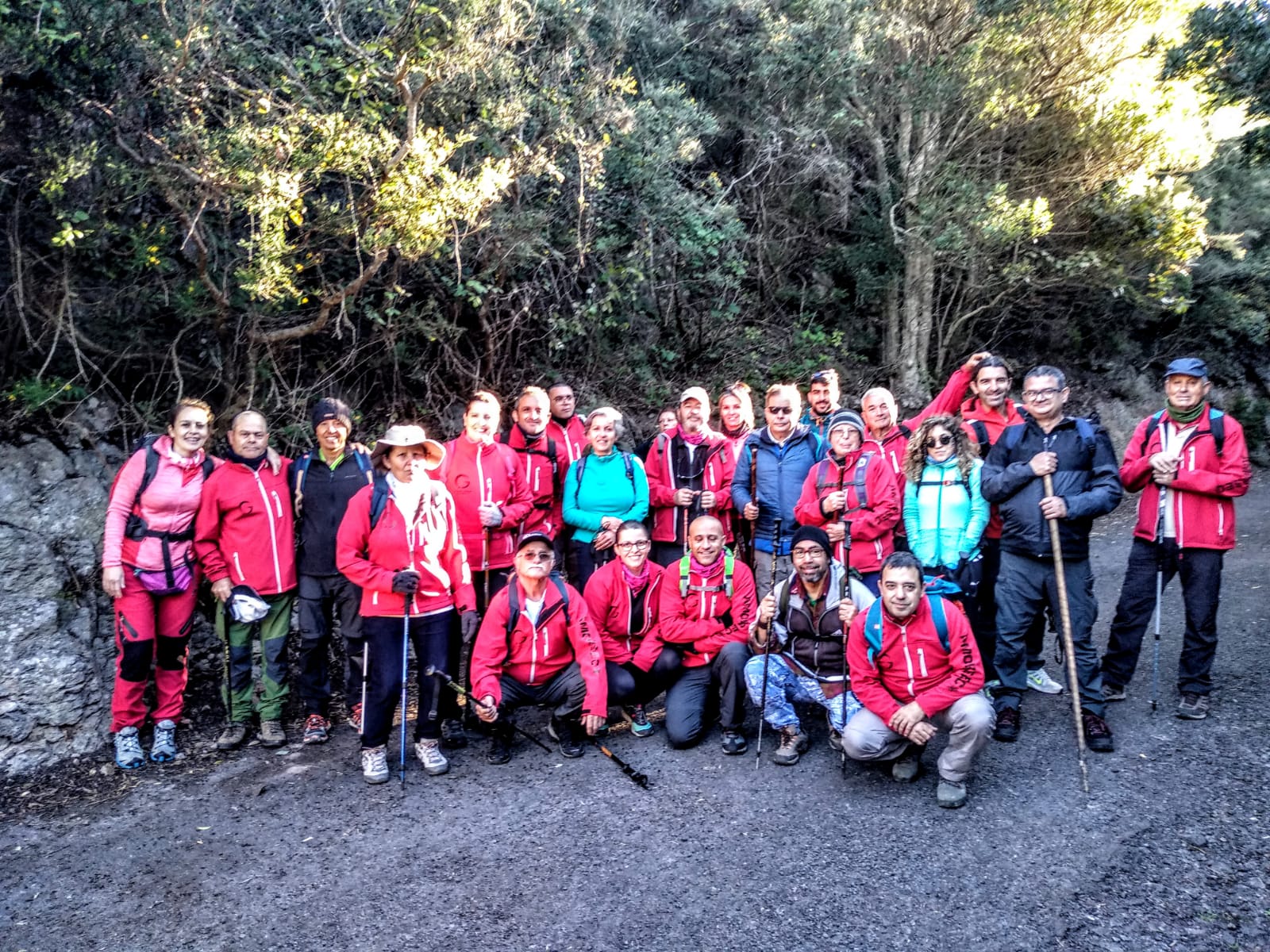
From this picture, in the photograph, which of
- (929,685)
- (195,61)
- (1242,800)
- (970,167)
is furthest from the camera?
(970,167)

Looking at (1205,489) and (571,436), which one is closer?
(1205,489)

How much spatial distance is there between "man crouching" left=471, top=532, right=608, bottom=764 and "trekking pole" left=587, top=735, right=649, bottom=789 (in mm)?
156

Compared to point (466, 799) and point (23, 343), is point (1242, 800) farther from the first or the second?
point (23, 343)

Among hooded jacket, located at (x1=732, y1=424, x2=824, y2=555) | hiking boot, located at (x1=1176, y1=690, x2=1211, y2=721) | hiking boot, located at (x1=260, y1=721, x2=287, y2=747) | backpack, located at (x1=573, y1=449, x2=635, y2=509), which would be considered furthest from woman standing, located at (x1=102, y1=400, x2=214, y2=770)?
hiking boot, located at (x1=1176, y1=690, x2=1211, y2=721)

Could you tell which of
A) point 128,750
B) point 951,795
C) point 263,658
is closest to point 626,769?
point 951,795

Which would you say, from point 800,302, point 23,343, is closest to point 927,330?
point 800,302

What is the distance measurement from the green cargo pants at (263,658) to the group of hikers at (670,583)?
2cm

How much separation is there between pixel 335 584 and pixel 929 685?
4015 millimetres

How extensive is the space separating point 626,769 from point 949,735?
6.25 feet

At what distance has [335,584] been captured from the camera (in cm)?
626

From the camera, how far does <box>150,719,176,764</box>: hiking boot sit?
5.77 m

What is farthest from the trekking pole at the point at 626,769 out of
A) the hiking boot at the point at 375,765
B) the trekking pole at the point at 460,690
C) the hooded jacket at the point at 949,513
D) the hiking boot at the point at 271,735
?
the hooded jacket at the point at 949,513

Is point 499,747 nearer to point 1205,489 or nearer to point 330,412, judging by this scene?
point 330,412

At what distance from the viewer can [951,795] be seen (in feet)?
15.7
